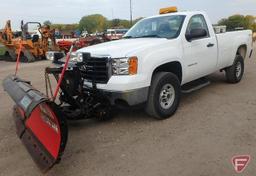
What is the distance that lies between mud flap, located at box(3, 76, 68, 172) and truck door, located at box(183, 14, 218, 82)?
2949 mm

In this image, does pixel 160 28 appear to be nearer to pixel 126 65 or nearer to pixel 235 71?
pixel 126 65

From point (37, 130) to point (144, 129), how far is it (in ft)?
5.87

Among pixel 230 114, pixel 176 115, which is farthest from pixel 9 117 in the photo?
pixel 230 114

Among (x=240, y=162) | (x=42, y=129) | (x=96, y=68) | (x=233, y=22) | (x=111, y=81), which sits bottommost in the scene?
(x=240, y=162)

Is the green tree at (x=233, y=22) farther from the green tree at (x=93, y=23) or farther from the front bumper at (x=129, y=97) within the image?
the green tree at (x=93, y=23)

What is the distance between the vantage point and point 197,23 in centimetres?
613

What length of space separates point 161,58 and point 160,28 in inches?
46.7

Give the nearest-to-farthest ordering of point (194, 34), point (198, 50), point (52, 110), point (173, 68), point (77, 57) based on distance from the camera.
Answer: point (52, 110), point (77, 57), point (173, 68), point (194, 34), point (198, 50)

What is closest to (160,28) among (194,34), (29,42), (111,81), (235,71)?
(194,34)

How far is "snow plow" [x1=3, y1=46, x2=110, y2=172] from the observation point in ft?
11.0

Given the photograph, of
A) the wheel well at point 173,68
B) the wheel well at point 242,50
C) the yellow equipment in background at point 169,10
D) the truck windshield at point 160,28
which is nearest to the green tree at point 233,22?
the wheel well at point 242,50

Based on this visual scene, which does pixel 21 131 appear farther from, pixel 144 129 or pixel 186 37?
pixel 186 37

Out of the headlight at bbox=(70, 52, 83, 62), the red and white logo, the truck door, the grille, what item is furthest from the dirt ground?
the headlight at bbox=(70, 52, 83, 62)

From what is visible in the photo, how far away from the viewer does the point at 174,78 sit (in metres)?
5.13
